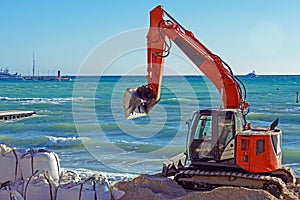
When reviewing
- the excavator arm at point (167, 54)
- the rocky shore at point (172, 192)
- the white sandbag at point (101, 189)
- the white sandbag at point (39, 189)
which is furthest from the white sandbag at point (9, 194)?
the excavator arm at point (167, 54)

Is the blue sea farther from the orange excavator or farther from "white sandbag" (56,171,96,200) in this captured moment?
"white sandbag" (56,171,96,200)

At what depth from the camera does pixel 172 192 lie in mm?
9141

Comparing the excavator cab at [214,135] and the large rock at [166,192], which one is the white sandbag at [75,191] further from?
the excavator cab at [214,135]

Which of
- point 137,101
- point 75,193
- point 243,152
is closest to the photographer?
point 75,193

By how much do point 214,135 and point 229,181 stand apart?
92 cm

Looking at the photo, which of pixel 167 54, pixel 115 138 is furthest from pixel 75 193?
pixel 115 138

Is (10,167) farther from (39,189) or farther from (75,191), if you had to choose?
(75,191)

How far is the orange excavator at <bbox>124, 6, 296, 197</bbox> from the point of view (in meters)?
9.12

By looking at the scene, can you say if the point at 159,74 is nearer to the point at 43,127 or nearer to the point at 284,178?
the point at 284,178

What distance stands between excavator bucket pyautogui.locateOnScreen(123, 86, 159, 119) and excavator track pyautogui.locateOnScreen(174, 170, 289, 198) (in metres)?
1.44

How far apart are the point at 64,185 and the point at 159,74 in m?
3.40

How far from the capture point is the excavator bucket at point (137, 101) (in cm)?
937

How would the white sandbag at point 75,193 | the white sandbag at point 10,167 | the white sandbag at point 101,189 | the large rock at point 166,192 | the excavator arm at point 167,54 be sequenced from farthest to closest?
the excavator arm at point 167,54 → the white sandbag at point 10,167 → the large rock at point 166,192 → the white sandbag at point 101,189 → the white sandbag at point 75,193

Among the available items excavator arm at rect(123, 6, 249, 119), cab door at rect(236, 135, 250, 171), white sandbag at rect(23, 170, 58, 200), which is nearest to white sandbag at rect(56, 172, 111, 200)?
white sandbag at rect(23, 170, 58, 200)
